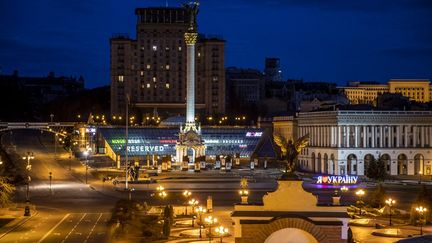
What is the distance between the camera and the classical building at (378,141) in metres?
116

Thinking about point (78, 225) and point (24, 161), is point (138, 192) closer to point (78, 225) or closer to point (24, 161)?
point (78, 225)

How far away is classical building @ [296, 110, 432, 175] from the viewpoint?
116m

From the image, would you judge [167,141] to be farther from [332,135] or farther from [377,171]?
[377,171]

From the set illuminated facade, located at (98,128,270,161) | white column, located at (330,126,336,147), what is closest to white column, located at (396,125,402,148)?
white column, located at (330,126,336,147)

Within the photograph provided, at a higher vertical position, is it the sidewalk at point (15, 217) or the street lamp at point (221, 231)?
the street lamp at point (221, 231)

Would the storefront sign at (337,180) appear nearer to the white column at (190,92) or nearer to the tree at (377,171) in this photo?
the tree at (377,171)

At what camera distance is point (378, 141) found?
117m

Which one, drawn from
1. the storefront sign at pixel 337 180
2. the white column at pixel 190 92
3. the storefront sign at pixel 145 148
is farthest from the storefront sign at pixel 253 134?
the storefront sign at pixel 337 180

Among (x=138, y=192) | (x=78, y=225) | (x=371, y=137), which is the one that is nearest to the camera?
(x=78, y=225)

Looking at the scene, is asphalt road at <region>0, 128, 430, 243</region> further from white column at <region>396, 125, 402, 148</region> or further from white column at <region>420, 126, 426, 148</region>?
white column at <region>420, 126, 426, 148</region>

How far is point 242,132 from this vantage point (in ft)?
498

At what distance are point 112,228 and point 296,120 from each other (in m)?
96.4

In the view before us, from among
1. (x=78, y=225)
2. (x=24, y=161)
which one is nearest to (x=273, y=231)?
(x=78, y=225)

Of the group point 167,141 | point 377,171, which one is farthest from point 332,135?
point 167,141
